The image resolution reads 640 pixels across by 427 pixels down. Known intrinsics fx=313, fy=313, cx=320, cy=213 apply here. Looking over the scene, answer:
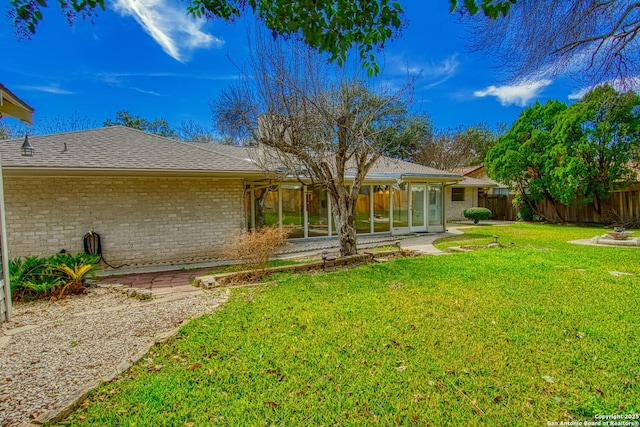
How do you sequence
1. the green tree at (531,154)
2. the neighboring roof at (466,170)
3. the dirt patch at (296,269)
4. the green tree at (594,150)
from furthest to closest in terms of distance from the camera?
the neighboring roof at (466,170) → the green tree at (531,154) → the green tree at (594,150) → the dirt patch at (296,269)

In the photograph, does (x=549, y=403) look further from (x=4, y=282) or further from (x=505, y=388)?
(x=4, y=282)

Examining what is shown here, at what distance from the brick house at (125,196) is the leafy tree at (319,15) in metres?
5.62

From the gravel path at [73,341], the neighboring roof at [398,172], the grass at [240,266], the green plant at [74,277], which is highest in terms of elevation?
the neighboring roof at [398,172]

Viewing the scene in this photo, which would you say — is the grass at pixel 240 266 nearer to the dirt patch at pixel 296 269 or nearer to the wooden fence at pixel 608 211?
the dirt patch at pixel 296 269

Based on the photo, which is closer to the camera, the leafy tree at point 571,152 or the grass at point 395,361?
the grass at point 395,361

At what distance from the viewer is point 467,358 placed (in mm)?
3311

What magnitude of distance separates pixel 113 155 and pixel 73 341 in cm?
566

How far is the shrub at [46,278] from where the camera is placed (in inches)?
227

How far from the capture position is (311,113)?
7.75 metres

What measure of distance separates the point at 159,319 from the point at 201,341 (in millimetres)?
1247

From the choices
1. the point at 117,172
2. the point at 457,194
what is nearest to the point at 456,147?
the point at 457,194

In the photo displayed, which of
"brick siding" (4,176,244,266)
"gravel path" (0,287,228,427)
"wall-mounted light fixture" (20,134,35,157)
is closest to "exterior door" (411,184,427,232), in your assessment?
"brick siding" (4,176,244,266)

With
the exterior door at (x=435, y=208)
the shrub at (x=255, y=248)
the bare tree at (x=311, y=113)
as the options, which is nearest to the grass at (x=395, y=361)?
the shrub at (x=255, y=248)

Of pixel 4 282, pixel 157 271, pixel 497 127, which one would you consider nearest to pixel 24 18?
pixel 4 282
